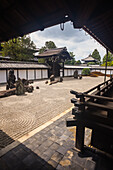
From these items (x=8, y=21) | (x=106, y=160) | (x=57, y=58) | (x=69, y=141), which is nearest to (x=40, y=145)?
(x=69, y=141)

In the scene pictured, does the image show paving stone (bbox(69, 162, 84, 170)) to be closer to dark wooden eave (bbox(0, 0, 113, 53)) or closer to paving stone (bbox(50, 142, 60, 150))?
paving stone (bbox(50, 142, 60, 150))

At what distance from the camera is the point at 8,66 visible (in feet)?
47.9

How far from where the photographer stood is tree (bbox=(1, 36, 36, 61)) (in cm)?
1753

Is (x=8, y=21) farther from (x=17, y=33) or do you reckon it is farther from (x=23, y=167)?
(x=23, y=167)

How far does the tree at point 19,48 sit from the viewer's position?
690 inches

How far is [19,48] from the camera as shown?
60.5 feet

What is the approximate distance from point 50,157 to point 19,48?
65.0 feet

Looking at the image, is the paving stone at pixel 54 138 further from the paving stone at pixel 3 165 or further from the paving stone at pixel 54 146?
the paving stone at pixel 3 165

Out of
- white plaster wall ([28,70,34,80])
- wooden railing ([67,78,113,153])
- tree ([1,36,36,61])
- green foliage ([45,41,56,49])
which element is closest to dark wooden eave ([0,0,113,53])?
wooden railing ([67,78,113,153])

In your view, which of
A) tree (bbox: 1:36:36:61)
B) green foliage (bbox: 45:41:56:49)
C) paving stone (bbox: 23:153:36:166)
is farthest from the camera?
green foliage (bbox: 45:41:56:49)

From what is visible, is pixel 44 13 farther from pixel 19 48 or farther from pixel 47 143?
pixel 19 48

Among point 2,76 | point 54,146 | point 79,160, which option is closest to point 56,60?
point 2,76

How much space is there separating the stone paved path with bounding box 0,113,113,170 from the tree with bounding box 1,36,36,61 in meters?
18.8

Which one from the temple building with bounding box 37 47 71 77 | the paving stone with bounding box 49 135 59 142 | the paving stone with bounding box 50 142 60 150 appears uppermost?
the temple building with bounding box 37 47 71 77
